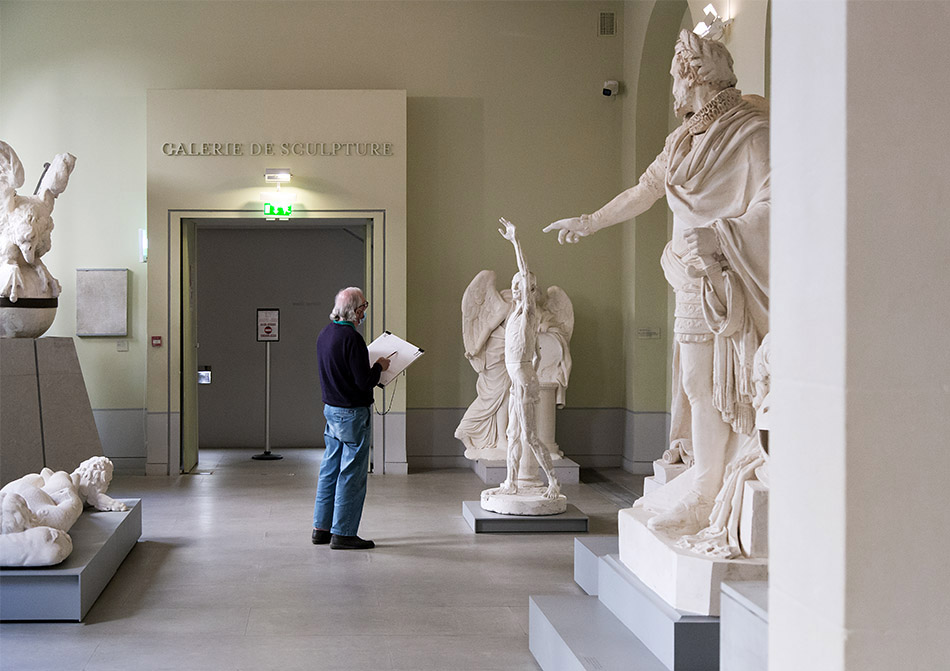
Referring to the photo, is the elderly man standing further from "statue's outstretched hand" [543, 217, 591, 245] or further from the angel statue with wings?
"statue's outstretched hand" [543, 217, 591, 245]

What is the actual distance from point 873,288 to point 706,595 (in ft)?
8.40

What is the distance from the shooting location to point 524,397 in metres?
7.24

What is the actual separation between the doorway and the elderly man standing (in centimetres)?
656

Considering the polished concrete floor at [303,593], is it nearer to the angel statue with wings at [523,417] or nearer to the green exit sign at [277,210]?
the angel statue with wings at [523,417]

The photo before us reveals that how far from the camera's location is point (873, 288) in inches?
53.9

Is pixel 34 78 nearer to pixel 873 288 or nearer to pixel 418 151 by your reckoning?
pixel 418 151

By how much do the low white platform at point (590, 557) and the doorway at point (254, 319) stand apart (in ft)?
26.7

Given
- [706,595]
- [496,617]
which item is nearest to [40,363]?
[496,617]

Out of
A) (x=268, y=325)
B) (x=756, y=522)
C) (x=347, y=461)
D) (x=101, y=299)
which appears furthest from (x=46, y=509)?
(x=268, y=325)

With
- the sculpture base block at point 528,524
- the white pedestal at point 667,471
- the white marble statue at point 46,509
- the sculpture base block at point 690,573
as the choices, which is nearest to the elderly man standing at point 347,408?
the sculpture base block at point 528,524

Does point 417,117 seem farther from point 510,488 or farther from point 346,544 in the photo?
point 346,544

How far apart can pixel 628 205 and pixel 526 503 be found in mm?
3111

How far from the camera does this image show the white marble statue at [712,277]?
151 inches

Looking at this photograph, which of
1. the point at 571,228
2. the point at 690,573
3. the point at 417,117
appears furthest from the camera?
the point at 417,117
